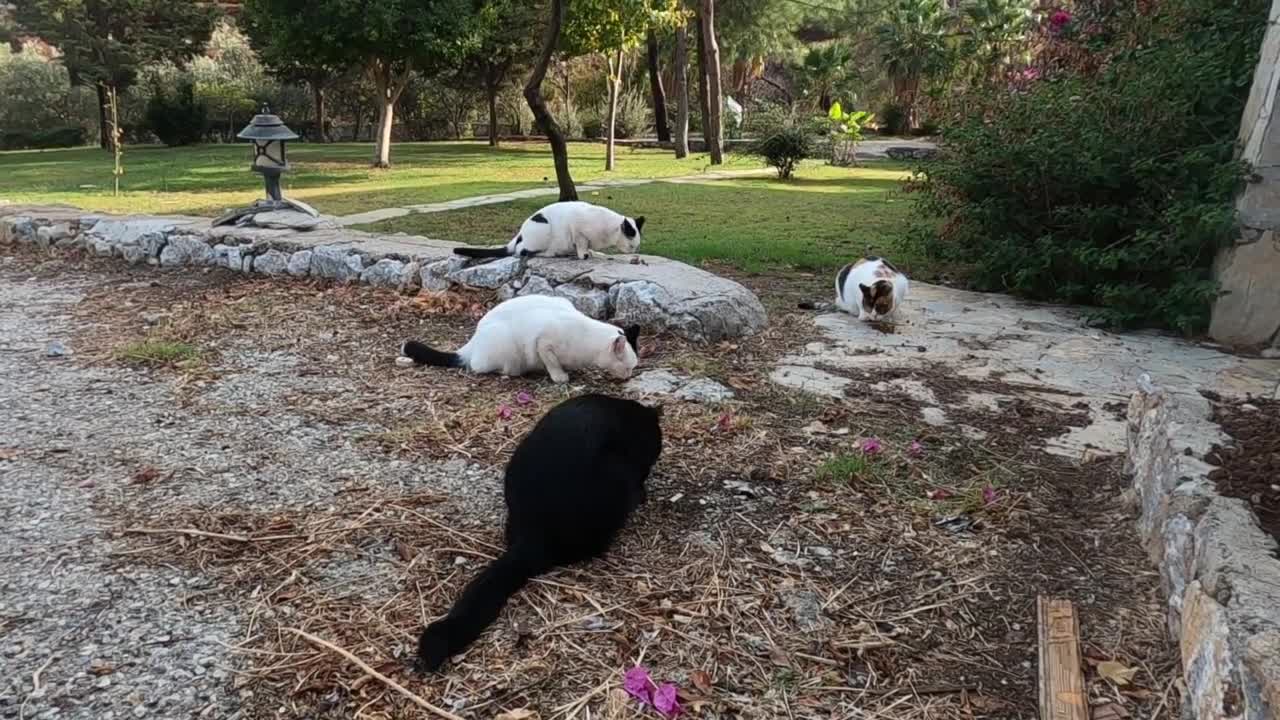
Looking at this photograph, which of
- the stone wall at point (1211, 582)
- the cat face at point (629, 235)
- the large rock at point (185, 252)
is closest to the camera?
the stone wall at point (1211, 582)

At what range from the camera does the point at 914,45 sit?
32562 millimetres

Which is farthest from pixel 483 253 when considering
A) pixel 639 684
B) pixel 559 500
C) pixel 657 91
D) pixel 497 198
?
pixel 657 91

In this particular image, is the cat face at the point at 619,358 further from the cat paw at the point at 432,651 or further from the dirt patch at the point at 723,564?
the cat paw at the point at 432,651

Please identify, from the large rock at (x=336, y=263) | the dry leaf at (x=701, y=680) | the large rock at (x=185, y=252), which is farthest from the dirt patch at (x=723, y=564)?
the large rock at (x=185, y=252)

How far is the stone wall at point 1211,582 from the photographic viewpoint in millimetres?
1738

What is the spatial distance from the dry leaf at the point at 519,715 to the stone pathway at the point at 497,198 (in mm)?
8835

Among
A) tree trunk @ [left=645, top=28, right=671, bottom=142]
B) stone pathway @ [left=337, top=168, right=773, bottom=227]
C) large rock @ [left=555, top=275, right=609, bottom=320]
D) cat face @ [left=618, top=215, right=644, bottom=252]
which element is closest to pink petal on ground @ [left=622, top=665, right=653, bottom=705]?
large rock @ [left=555, top=275, right=609, bottom=320]

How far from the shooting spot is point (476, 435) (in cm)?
389

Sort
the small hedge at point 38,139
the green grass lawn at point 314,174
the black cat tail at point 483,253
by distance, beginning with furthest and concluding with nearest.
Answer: the small hedge at point 38,139 < the green grass lawn at point 314,174 < the black cat tail at point 483,253

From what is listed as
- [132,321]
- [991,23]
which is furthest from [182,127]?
[991,23]

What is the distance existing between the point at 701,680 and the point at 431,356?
3129 millimetres

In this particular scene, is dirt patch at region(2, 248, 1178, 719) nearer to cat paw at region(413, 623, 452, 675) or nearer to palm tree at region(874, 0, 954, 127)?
cat paw at region(413, 623, 452, 675)

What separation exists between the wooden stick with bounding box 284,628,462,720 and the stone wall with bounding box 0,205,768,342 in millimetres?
3376

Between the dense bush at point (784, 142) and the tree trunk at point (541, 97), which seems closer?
the tree trunk at point (541, 97)
